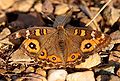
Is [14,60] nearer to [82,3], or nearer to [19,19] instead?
[19,19]

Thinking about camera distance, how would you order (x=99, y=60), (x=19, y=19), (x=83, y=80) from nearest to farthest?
(x=83, y=80) < (x=99, y=60) < (x=19, y=19)

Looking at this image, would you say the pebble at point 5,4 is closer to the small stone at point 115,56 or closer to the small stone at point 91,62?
the small stone at point 91,62

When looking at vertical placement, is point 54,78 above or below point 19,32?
below

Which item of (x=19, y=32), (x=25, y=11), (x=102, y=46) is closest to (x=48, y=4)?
(x=25, y=11)

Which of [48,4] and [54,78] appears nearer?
[54,78]

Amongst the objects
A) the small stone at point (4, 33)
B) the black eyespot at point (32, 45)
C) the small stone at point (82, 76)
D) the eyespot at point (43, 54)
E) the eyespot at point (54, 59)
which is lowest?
the small stone at point (82, 76)

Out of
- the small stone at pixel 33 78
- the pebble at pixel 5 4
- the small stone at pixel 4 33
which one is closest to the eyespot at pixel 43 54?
the small stone at pixel 33 78

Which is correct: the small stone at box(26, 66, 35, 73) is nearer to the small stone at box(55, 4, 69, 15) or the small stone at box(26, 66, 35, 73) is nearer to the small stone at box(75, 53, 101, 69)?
the small stone at box(75, 53, 101, 69)

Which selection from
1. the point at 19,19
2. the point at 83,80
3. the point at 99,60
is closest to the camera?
the point at 83,80
